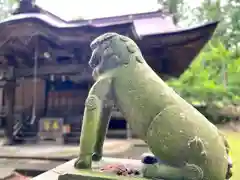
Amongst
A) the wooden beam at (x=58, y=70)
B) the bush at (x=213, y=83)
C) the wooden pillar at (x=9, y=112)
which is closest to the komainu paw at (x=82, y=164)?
the wooden beam at (x=58, y=70)

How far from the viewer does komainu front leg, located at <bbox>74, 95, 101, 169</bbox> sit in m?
1.73

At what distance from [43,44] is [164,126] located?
568cm

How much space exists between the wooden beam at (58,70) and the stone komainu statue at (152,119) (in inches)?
182

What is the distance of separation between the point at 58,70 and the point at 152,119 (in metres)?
5.66

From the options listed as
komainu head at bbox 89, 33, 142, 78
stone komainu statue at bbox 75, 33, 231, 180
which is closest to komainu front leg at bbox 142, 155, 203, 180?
stone komainu statue at bbox 75, 33, 231, 180

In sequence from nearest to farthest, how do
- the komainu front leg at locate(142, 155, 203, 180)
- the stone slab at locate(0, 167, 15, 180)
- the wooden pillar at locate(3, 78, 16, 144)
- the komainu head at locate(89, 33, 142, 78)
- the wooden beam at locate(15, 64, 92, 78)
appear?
the komainu front leg at locate(142, 155, 203, 180) < the komainu head at locate(89, 33, 142, 78) < the stone slab at locate(0, 167, 15, 180) < the wooden beam at locate(15, 64, 92, 78) < the wooden pillar at locate(3, 78, 16, 144)

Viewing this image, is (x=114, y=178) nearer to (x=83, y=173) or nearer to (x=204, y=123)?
(x=83, y=173)

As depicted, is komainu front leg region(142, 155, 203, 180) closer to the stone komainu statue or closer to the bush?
the stone komainu statue

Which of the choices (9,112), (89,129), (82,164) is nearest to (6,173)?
(82,164)

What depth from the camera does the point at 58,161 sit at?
181 inches

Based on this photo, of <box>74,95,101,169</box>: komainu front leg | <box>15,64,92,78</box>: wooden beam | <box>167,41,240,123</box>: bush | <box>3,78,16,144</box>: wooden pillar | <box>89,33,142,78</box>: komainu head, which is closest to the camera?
<box>74,95,101,169</box>: komainu front leg

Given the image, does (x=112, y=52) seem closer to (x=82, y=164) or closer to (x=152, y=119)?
(x=152, y=119)

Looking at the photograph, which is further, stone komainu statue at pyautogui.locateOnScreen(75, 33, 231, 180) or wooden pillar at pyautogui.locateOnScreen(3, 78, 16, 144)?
wooden pillar at pyautogui.locateOnScreen(3, 78, 16, 144)

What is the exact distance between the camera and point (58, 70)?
698 centimetres
